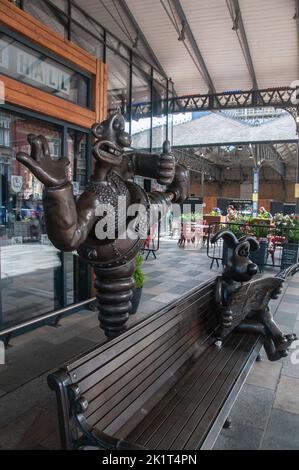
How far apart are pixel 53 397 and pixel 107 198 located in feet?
6.16

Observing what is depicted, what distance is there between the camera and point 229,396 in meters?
2.15

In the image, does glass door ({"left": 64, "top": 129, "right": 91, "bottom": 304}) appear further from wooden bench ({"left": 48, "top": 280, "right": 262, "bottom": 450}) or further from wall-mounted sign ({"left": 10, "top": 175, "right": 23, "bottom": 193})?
wooden bench ({"left": 48, "top": 280, "right": 262, "bottom": 450})

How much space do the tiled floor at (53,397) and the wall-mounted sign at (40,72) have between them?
3.01m

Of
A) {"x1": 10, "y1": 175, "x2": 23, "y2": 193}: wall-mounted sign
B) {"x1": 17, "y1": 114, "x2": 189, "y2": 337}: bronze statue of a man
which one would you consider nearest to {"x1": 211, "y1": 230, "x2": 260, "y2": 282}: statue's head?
{"x1": 17, "y1": 114, "x2": 189, "y2": 337}: bronze statue of a man

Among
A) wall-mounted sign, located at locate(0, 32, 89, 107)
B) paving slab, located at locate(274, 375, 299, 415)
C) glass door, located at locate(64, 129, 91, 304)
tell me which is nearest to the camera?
paving slab, located at locate(274, 375, 299, 415)

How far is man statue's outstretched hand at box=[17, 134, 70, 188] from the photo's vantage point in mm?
1383

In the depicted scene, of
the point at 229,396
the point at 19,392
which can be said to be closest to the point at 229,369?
the point at 229,396

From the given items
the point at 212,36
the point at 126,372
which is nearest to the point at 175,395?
the point at 126,372

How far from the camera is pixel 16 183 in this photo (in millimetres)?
4414

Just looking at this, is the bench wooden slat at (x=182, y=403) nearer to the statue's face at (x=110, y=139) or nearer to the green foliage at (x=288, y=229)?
the statue's face at (x=110, y=139)

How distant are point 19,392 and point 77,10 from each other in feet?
20.6

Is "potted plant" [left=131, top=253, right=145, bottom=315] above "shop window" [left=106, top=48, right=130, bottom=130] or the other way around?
the other way around

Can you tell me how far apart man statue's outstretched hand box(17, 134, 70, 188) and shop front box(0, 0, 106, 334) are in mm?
2631

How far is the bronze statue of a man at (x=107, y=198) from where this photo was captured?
1478 mm
